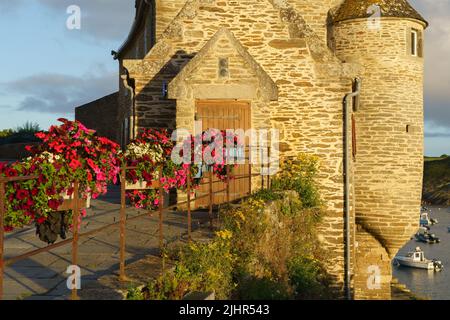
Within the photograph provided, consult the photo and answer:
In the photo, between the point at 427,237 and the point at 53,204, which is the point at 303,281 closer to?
the point at 53,204

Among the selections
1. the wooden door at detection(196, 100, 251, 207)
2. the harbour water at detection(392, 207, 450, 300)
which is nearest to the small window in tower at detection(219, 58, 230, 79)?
the wooden door at detection(196, 100, 251, 207)

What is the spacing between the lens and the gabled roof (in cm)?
1344

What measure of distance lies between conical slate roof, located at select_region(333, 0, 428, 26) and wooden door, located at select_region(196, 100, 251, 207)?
7064 mm

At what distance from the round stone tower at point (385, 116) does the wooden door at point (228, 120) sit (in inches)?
240

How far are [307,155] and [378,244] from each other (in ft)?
19.2

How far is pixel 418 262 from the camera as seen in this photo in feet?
185

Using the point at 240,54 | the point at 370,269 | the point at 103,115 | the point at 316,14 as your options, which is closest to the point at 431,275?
the point at 103,115

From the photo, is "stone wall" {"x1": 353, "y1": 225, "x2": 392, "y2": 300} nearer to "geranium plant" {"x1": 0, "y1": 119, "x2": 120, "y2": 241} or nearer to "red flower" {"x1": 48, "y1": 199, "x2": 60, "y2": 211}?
"geranium plant" {"x1": 0, "y1": 119, "x2": 120, "y2": 241}

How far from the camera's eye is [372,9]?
62.3 feet

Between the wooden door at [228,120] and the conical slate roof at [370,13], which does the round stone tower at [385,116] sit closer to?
the conical slate roof at [370,13]

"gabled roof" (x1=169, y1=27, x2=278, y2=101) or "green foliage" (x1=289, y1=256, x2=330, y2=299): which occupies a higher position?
"gabled roof" (x1=169, y1=27, x2=278, y2=101)

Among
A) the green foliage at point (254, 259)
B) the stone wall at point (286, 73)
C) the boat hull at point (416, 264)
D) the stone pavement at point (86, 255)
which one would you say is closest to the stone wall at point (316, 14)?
the stone wall at point (286, 73)
